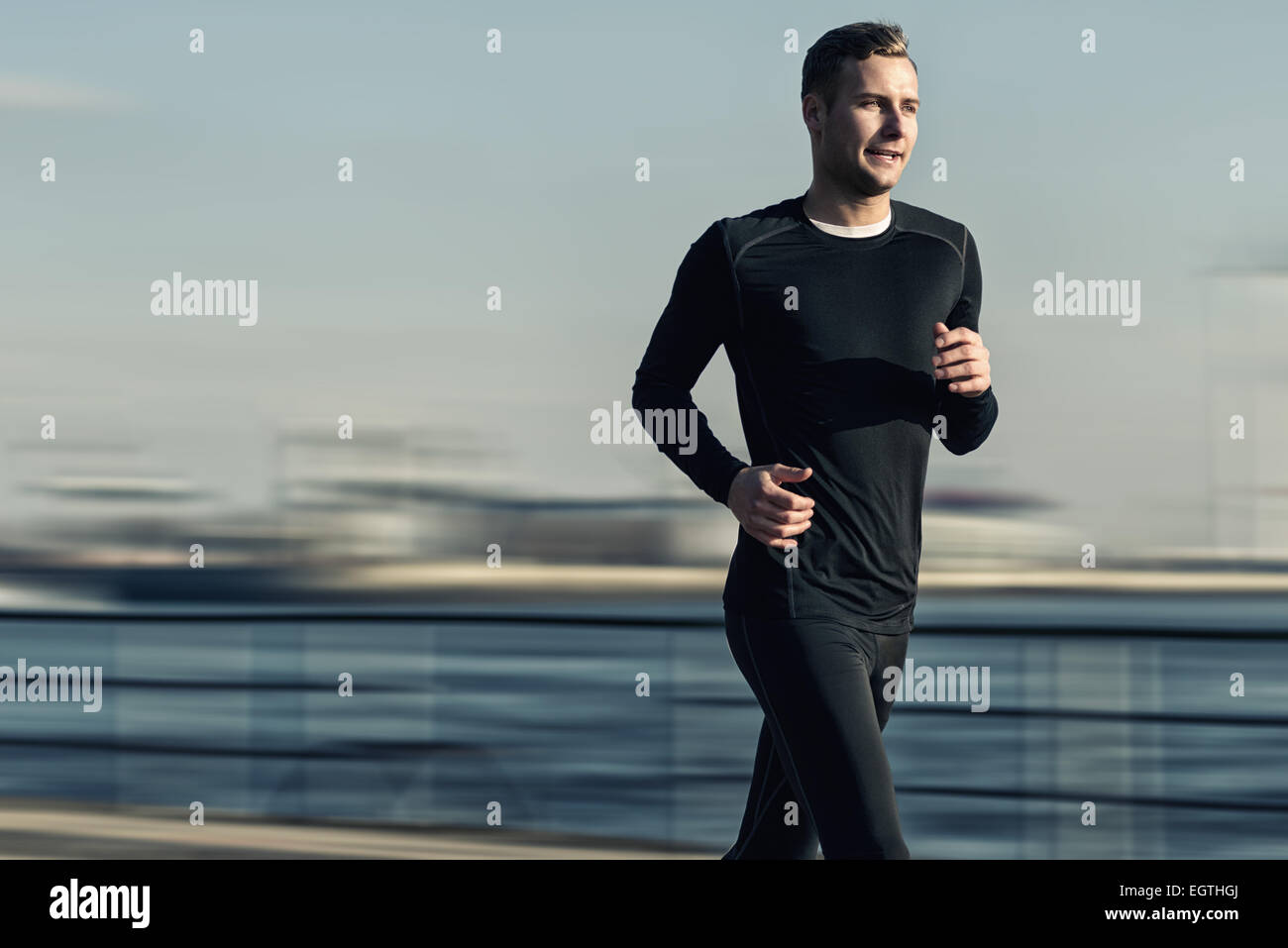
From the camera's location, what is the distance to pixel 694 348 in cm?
312

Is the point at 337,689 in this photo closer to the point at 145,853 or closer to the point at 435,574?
the point at 145,853

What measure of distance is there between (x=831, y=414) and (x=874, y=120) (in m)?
0.46

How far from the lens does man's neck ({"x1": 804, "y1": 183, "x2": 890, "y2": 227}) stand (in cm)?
310

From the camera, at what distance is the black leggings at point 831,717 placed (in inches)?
113

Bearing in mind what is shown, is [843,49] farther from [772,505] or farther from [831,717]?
[831,717]

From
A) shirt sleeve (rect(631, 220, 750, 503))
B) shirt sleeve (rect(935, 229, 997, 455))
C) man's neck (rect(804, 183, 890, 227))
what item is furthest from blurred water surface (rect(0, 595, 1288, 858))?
man's neck (rect(804, 183, 890, 227))

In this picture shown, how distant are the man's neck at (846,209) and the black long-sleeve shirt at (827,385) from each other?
29 mm

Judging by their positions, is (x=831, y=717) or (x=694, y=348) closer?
(x=831, y=717)

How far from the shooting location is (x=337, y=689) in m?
5.61

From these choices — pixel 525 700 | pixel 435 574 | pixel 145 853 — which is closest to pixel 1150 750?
pixel 145 853

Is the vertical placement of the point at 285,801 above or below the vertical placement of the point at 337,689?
below

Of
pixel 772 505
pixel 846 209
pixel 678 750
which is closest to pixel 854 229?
pixel 846 209

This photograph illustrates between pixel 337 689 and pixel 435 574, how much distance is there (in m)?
73.9

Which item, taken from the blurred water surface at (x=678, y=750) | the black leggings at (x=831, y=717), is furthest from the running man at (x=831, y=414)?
the blurred water surface at (x=678, y=750)
